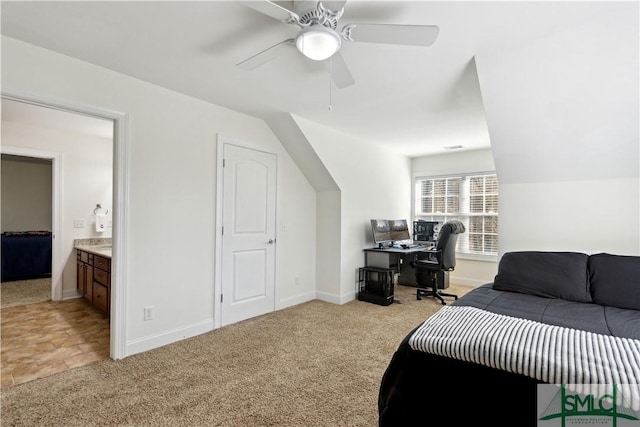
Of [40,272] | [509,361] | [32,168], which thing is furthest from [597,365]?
[32,168]

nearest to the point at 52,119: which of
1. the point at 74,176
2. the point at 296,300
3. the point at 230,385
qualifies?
the point at 74,176

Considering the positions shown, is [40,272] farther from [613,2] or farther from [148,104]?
[613,2]

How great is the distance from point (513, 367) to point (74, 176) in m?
5.36

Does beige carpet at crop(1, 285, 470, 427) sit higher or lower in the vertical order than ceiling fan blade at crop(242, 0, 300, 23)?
lower

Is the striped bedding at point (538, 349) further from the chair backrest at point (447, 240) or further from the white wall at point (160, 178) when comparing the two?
the chair backrest at point (447, 240)

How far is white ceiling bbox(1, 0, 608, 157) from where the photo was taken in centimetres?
174

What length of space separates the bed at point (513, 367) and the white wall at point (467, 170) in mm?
3229

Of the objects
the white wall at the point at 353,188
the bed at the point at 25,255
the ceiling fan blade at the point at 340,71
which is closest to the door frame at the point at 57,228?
the bed at the point at 25,255

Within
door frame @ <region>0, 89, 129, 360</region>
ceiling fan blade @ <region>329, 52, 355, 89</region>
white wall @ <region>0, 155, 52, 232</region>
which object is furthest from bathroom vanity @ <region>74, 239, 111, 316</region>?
ceiling fan blade @ <region>329, 52, 355, 89</region>

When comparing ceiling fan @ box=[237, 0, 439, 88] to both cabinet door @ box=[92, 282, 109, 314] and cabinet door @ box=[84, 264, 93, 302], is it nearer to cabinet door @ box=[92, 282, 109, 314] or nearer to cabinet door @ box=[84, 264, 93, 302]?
cabinet door @ box=[92, 282, 109, 314]

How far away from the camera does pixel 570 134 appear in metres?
2.47

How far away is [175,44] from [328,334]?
2.77 m

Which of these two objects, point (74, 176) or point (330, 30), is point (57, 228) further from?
point (330, 30)

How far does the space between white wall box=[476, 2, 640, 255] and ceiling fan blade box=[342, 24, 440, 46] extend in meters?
0.84
